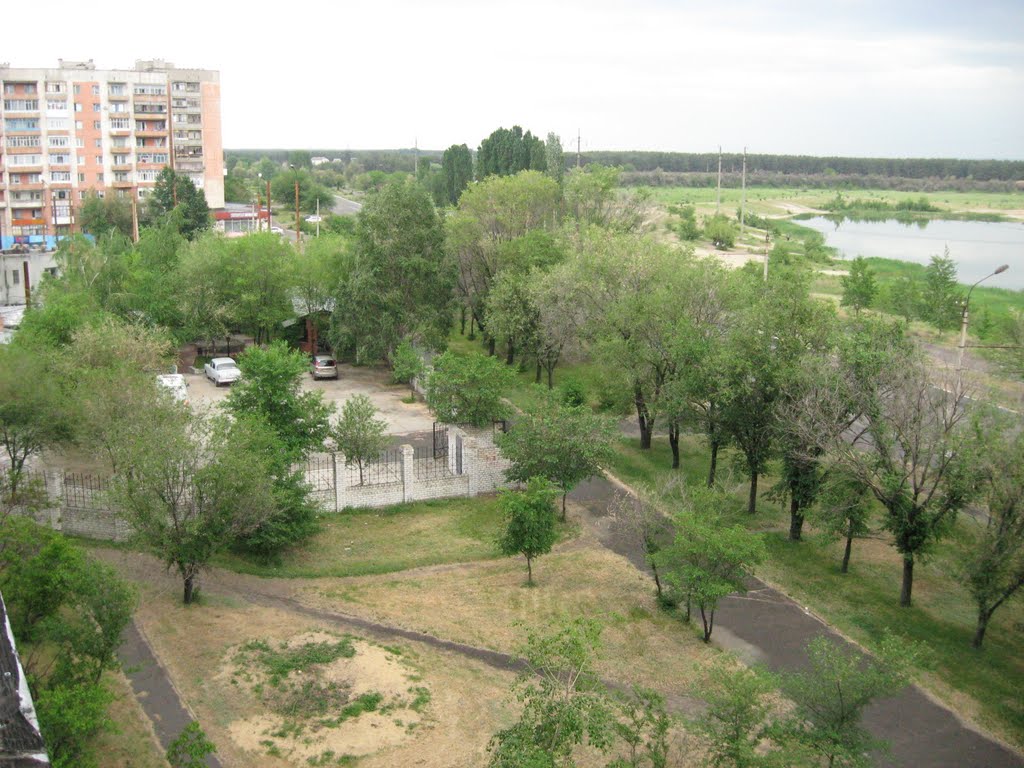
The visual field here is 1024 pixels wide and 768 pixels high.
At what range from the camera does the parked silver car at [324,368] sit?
A: 33.3 m

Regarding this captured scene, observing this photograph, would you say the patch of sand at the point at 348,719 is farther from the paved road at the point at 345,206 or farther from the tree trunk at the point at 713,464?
the paved road at the point at 345,206

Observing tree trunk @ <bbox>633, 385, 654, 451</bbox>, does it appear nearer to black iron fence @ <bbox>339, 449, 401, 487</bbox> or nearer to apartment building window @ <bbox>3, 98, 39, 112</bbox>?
black iron fence @ <bbox>339, 449, 401, 487</bbox>

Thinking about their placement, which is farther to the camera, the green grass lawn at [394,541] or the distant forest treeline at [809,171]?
the distant forest treeline at [809,171]

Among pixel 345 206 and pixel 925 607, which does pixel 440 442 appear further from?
pixel 345 206

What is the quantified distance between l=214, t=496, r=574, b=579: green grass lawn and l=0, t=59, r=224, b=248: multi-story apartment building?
44540mm

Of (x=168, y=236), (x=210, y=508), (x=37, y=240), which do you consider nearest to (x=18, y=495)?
(x=210, y=508)

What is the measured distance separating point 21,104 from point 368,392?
148 ft

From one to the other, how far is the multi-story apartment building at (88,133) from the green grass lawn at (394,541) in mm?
44540

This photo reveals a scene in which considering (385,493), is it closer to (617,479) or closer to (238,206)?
(617,479)

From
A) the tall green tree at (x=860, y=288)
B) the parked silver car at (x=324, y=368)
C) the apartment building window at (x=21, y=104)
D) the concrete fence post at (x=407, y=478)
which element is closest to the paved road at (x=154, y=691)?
the concrete fence post at (x=407, y=478)

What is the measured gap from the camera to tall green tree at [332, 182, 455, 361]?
105 feet

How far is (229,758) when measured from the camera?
457 inches

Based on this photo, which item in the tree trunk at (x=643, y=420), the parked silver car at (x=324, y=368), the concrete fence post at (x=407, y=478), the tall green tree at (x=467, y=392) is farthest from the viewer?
the parked silver car at (x=324, y=368)

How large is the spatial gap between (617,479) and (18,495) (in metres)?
13.8
